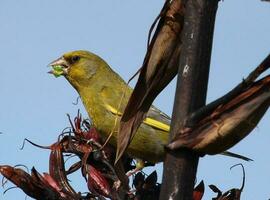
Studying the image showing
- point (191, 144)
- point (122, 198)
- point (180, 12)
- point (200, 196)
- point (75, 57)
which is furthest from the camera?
point (75, 57)

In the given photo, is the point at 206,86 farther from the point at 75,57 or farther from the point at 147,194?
the point at 75,57

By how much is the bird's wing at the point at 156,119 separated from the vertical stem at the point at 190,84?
5717 millimetres

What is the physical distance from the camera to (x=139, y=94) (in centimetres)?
186

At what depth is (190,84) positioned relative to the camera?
162 centimetres

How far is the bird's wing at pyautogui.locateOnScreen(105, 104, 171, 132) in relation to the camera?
7508mm

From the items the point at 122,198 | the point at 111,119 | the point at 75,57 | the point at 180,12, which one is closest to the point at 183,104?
the point at 180,12

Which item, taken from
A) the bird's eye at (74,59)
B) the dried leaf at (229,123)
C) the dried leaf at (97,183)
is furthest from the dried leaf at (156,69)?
the bird's eye at (74,59)

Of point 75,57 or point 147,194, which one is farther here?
point 75,57

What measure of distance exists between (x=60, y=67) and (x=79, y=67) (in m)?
0.36

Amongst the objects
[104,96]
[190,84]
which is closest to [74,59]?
[104,96]

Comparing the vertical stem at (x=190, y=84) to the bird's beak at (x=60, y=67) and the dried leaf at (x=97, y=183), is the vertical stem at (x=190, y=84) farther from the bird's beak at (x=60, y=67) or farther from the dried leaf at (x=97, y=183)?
the bird's beak at (x=60, y=67)

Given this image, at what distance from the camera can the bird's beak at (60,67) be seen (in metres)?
7.11

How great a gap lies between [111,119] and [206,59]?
18.4ft

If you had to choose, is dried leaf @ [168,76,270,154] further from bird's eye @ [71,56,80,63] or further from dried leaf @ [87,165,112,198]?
bird's eye @ [71,56,80,63]
